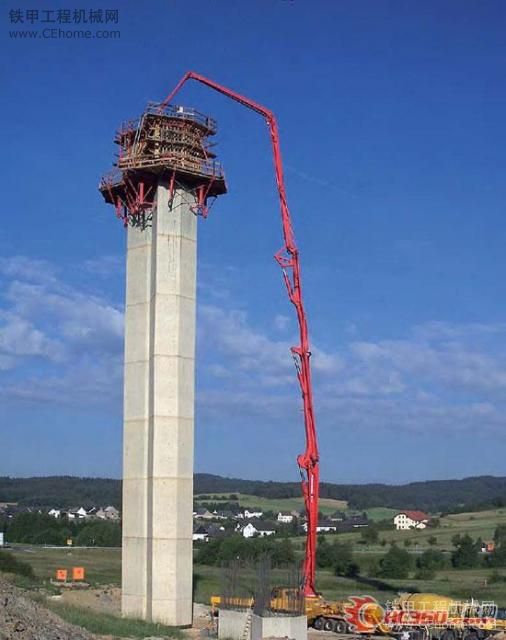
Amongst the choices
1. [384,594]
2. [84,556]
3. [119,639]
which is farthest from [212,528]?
[119,639]

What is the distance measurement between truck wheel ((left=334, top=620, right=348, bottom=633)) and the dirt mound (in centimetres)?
1789

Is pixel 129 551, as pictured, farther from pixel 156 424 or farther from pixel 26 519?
pixel 26 519

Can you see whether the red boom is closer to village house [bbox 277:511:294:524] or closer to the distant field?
the distant field

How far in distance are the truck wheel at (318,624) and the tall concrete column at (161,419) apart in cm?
588

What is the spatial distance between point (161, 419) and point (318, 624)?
39.7ft

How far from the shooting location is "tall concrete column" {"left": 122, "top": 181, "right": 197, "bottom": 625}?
44.1m

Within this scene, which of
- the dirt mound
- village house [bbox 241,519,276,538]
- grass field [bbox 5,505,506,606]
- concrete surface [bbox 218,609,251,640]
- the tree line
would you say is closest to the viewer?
the dirt mound

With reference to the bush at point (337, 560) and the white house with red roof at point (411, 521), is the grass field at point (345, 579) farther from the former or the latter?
the white house with red roof at point (411, 521)

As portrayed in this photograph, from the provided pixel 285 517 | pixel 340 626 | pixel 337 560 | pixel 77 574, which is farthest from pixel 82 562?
pixel 285 517

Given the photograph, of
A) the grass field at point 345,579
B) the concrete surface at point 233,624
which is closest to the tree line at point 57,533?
the grass field at point 345,579

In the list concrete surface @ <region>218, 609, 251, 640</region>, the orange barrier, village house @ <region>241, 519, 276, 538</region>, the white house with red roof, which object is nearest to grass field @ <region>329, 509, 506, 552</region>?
the white house with red roof

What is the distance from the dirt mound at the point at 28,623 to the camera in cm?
2547

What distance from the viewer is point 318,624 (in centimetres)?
4569

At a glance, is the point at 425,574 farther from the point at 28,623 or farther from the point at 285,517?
the point at 285,517
